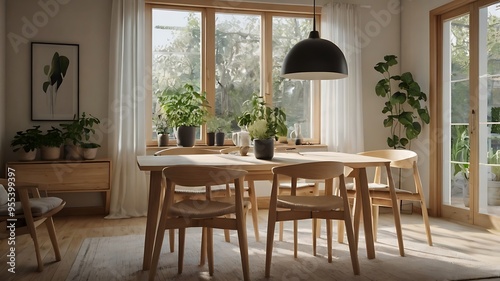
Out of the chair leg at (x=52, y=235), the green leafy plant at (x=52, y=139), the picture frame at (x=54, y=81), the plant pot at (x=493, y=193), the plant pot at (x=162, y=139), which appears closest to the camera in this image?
the chair leg at (x=52, y=235)

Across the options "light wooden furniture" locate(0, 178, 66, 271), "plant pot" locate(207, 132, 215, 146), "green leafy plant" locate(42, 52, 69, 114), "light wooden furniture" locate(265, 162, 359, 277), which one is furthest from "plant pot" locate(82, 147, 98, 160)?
"light wooden furniture" locate(265, 162, 359, 277)

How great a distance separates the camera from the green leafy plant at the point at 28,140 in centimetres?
453

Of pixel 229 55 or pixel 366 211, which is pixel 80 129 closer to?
pixel 229 55

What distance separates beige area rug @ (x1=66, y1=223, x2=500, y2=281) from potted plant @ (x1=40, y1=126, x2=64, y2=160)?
4.11 ft

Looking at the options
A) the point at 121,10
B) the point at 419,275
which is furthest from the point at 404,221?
the point at 121,10

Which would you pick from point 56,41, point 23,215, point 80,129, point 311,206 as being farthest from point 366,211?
point 56,41

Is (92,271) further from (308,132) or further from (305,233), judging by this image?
(308,132)

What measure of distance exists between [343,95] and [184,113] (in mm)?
1955

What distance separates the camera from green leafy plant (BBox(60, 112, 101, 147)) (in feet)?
15.5

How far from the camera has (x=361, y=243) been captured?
12.2ft

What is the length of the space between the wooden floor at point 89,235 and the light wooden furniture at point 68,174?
1.20ft

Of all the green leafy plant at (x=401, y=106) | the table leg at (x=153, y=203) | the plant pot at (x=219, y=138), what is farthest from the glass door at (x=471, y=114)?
the table leg at (x=153, y=203)

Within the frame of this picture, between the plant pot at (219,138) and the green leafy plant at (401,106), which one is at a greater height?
the green leafy plant at (401,106)

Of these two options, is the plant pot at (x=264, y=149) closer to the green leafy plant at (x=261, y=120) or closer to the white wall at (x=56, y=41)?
the green leafy plant at (x=261, y=120)
